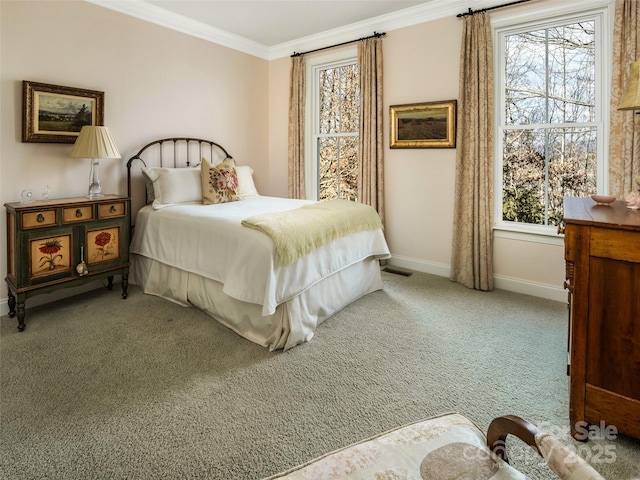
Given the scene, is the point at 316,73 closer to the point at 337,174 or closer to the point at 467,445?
the point at 337,174

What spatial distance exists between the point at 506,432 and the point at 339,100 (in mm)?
4424

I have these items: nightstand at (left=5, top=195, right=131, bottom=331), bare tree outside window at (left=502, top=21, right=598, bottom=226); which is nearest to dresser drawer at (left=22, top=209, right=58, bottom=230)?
nightstand at (left=5, top=195, right=131, bottom=331)

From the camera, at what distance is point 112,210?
125 inches

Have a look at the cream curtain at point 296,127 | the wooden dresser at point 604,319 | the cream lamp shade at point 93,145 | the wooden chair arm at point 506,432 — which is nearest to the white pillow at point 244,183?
the cream curtain at point 296,127

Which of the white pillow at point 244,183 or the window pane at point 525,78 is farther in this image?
the white pillow at point 244,183

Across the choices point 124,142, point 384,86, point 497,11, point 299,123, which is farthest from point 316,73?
point 124,142

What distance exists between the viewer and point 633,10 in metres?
2.73

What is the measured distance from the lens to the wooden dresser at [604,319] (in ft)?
4.84

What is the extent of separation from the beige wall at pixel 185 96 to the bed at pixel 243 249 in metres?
0.45

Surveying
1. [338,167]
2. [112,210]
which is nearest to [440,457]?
[112,210]

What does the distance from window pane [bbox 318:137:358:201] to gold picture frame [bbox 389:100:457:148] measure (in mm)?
633

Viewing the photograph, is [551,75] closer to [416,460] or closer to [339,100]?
[339,100]

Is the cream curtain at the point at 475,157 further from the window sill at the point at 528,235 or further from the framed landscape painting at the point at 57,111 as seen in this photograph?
the framed landscape painting at the point at 57,111

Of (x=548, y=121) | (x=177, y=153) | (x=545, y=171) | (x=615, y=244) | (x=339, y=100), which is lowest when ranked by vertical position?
(x=615, y=244)
